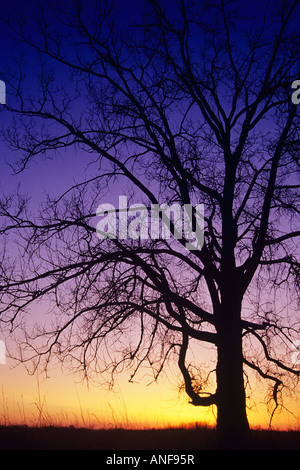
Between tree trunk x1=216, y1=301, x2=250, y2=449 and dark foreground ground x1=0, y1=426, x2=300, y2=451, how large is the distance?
0.26 metres

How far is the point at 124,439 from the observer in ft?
34.9

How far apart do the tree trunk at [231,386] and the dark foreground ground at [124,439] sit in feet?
0.85

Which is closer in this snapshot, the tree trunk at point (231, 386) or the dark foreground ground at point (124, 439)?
the dark foreground ground at point (124, 439)

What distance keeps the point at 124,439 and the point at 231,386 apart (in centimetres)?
223

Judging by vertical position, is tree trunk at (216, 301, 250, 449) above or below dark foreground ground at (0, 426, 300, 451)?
above

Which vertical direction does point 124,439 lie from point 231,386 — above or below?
below

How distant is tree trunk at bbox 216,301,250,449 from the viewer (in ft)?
32.8

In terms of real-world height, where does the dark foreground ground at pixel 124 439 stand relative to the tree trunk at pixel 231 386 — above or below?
below

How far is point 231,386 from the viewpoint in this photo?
33.7 feet

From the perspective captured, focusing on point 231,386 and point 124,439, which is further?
point 124,439

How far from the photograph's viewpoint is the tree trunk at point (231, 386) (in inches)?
393

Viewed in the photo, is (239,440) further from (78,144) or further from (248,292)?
(78,144)
